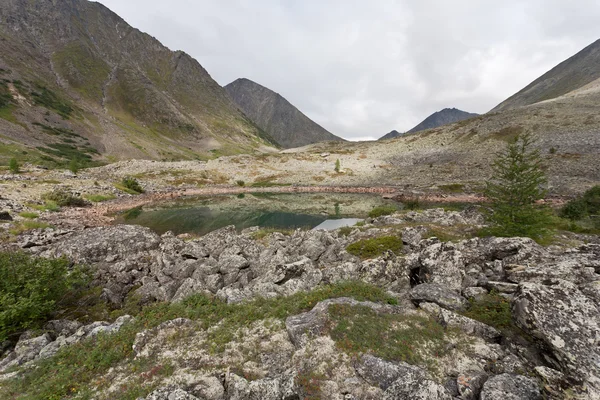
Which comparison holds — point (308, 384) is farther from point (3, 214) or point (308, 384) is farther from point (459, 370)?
point (3, 214)

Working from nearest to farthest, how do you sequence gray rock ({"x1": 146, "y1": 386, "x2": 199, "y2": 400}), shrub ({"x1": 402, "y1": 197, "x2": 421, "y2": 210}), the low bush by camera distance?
1. gray rock ({"x1": 146, "y1": 386, "x2": 199, "y2": 400})
2. the low bush
3. shrub ({"x1": 402, "y1": 197, "x2": 421, "y2": 210})

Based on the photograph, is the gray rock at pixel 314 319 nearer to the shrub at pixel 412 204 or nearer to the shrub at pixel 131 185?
the shrub at pixel 412 204

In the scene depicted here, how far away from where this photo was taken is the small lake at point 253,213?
39344 mm

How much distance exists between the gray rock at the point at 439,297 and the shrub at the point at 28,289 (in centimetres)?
1704

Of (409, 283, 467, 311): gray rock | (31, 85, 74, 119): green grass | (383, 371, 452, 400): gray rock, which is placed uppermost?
(31, 85, 74, 119): green grass

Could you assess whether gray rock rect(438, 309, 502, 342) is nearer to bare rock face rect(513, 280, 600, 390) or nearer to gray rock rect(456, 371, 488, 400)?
bare rock face rect(513, 280, 600, 390)

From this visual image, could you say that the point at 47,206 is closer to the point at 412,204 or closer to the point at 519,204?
the point at 519,204

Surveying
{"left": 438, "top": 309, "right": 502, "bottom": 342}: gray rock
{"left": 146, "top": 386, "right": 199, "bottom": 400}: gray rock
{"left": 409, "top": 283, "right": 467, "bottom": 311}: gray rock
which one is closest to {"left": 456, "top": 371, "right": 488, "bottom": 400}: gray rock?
{"left": 438, "top": 309, "right": 502, "bottom": 342}: gray rock

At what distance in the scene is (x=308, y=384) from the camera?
7297mm

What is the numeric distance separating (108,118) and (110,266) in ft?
755

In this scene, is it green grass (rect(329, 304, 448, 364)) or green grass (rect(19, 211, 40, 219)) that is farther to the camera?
green grass (rect(19, 211, 40, 219))

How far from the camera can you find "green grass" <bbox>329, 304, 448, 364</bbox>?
8.28 meters

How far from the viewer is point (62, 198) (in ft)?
135

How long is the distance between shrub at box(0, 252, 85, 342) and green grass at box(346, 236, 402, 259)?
56.5 ft
